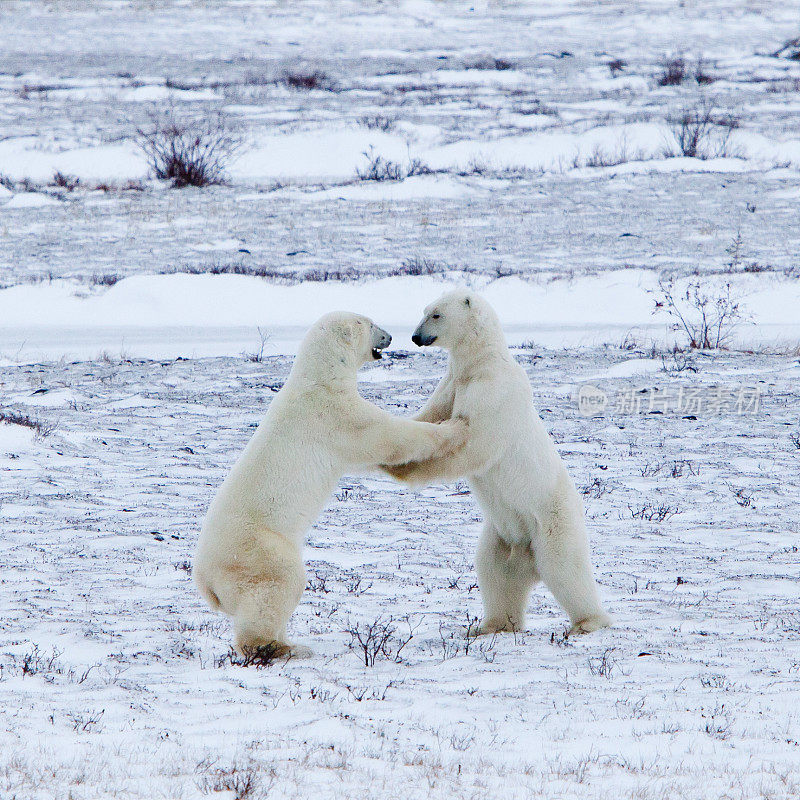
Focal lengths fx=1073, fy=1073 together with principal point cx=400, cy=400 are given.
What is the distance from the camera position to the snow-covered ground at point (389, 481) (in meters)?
3.16

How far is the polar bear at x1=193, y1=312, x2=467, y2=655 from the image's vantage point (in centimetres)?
412

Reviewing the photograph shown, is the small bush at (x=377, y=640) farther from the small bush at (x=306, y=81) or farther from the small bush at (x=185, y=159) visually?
the small bush at (x=306, y=81)

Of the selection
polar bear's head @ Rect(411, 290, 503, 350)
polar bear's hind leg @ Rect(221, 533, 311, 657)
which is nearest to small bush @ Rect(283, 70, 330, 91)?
polar bear's head @ Rect(411, 290, 503, 350)

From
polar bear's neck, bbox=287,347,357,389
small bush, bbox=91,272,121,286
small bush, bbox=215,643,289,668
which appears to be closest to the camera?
small bush, bbox=215,643,289,668

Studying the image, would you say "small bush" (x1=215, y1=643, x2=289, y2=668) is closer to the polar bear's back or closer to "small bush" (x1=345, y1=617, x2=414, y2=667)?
"small bush" (x1=345, y1=617, x2=414, y2=667)

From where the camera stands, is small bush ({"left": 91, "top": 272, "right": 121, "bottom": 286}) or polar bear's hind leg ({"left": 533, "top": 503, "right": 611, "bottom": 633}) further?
small bush ({"left": 91, "top": 272, "right": 121, "bottom": 286})

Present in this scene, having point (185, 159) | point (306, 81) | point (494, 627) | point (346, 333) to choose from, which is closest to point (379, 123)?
point (185, 159)

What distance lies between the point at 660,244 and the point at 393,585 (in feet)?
40.1

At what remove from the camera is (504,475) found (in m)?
4.77

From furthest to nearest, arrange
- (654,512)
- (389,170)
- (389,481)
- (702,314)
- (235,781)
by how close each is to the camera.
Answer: (389,170) < (702,314) < (389,481) < (654,512) < (235,781)

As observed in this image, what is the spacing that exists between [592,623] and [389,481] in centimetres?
325

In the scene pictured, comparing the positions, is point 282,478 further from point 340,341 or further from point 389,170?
point 389,170

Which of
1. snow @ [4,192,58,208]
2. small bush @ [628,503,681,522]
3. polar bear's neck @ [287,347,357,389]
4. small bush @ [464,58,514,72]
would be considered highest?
small bush @ [464,58,514,72]

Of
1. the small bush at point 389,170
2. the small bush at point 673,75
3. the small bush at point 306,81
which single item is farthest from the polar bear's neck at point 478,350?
the small bush at point 673,75
